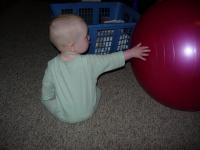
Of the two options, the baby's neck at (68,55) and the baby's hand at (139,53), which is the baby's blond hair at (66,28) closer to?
the baby's neck at (68,55)

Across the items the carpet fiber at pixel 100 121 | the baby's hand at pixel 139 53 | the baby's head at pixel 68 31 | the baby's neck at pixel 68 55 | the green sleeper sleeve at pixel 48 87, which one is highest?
the baby's head at pixel 68 31

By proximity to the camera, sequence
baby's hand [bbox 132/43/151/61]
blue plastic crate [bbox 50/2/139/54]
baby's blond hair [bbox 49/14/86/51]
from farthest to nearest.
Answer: blue plastic crate [bbox 50/2/139/54], baby's hand [bbox 132/43/151/61], baby's blond hair [bbox 49/14/86/51]

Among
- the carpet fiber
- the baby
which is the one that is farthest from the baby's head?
the carpet fiber

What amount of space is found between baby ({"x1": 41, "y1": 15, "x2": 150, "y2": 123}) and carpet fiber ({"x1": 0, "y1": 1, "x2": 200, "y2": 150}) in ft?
0.27

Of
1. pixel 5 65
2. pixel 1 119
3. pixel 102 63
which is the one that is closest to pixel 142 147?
pixel 102 63

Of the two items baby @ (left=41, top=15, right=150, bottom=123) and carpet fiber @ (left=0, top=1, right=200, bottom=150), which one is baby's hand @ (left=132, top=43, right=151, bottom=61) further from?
carpet fiber @ (left=0, top=1, right=200, bottom=150)

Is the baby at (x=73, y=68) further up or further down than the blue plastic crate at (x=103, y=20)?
further down

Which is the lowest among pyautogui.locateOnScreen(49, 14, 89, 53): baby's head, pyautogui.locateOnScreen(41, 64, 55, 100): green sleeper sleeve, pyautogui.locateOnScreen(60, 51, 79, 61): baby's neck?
pyautogui.locateOnScreen(41, 64, 55, 100): green sleeper sleeve

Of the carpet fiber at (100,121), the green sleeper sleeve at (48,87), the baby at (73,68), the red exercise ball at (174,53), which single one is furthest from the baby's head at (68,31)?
the carpet fiber at (100,121)

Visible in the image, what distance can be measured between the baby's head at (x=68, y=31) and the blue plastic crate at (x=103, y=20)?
13.1 inches

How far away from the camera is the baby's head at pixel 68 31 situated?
0.84 metres

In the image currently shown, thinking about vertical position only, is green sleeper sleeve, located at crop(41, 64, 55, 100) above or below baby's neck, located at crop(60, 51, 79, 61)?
below

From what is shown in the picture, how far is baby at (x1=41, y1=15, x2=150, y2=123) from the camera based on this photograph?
33.7 inches

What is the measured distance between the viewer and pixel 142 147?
979 mm
